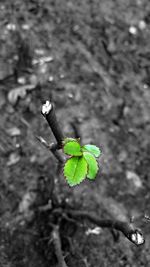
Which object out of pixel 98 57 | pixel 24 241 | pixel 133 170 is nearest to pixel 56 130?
pixel 24 241

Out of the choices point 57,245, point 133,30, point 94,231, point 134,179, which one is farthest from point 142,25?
point 57,245

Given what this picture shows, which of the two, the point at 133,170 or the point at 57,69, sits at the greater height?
the point at 57,69

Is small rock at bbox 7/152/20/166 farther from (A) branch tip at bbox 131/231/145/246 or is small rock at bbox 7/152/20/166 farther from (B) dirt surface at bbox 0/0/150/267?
(A) branch tip at bbox 131/231/145/246

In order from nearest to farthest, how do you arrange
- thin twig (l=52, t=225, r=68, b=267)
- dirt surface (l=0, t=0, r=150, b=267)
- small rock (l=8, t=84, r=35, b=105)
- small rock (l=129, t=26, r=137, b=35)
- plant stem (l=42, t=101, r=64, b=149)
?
plant stem (l=42, t=101, r=64, b=149) → thin twig (l=52, t=225, r=68, b=267) → dirt surface (l=0, t=0, r=150, b=267) → small rock (l=8, t=84, r=35, b=105) → small rock (l=129, t=26, r=137, b=35)

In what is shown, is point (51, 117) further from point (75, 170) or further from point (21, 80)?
point (21, 80)

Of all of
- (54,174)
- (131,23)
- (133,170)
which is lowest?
(133,170)

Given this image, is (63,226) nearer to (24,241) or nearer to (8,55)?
(24,241)

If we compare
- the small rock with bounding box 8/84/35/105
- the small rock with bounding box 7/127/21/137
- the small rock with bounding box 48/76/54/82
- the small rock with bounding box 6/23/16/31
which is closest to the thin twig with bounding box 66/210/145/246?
the small rock with bounding box 7/127/21/137

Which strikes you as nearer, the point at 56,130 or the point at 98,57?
the point at 56,130
